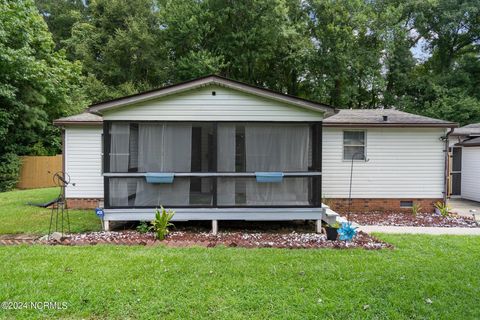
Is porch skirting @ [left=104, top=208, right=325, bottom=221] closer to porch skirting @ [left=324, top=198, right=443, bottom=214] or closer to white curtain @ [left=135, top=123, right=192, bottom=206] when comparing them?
white curtain @ [left=135, top=123, right=192, bottom=206]

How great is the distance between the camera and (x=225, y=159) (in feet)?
22.6

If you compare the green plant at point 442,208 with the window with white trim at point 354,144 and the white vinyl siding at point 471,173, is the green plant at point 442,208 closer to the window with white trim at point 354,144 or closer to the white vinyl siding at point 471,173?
the window with white trim at point 354,144

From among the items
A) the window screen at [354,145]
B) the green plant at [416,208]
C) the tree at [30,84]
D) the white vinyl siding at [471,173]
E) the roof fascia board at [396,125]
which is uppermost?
the tree at [30,84]

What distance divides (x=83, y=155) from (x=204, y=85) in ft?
16.1

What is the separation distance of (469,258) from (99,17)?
980 inches

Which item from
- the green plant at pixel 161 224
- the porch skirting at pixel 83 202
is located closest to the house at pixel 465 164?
the green plant at pixel 161 224

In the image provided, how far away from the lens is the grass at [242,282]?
11.0ft

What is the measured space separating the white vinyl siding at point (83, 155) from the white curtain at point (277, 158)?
5.07 m

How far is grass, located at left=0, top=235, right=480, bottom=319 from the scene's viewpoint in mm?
3367

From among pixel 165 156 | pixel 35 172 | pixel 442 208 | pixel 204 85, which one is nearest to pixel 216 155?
pixel 165 156

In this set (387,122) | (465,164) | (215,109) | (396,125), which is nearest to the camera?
(215,109)

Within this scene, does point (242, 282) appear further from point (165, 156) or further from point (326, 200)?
point (326, 200)

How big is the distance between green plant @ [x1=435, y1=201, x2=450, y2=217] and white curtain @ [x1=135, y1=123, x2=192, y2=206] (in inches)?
287

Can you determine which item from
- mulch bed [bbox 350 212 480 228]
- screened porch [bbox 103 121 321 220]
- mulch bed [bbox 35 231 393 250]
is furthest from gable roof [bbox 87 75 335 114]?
mulch bed [bbox 350 212 480 228]
